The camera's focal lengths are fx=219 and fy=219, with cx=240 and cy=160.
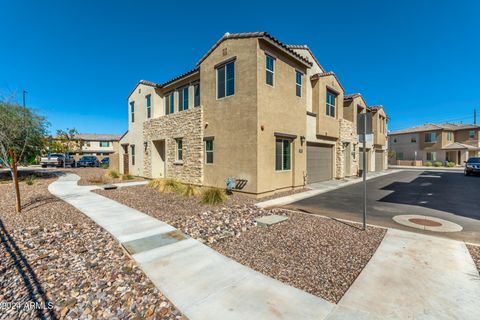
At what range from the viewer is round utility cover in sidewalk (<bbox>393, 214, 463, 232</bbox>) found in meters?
6.17

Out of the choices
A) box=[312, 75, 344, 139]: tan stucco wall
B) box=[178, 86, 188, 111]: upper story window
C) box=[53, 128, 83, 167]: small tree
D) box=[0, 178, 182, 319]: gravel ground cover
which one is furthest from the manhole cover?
box=[53, 128, 83, 167]: small tree

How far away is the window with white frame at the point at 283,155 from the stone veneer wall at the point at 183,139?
4527mm

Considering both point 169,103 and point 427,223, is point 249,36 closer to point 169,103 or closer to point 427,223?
point 169,103

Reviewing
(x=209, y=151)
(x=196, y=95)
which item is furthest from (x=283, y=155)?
(x=196, y=95)

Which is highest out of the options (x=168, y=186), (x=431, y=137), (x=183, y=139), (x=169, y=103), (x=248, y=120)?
(x=169, y=103)

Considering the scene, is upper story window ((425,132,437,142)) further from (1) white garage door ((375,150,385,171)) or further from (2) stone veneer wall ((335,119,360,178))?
(2) stone veneer wall ((335,119,360,178))

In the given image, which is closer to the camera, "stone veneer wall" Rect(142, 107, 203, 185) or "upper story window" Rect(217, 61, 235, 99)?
"upper story window" Rect(217, 61, 235, 99)

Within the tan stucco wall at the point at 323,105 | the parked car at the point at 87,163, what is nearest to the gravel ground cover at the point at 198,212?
the tan stucco wall at the point at 323,105

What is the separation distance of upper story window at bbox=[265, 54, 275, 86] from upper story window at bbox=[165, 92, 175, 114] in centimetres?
837

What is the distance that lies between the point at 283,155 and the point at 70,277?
396 inches

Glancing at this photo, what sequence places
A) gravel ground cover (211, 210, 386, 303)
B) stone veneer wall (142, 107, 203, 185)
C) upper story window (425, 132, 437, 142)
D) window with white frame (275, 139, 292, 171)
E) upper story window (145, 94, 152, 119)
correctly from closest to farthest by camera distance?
gravel ground cover (211, 210, 386, 303), window with white frame (275, 139, 292, 171), stone veneer wall (142, 107, 203, 185), upper story window (145, 94, 152, 119), upper story window (425, 132, 437, 142)

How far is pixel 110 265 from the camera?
4.28m

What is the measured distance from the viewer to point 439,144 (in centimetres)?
3941

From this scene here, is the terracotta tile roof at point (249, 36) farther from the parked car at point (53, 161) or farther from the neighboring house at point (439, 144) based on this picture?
the neighboring house at point (439, 144)
